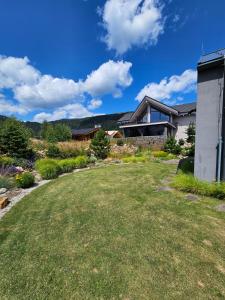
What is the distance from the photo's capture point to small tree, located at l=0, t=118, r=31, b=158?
12.8 meters

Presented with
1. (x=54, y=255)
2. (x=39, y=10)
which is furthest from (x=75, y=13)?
(x=54, y=255)

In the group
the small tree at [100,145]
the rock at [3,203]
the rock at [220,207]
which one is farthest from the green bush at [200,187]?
the small tree at [100,145]

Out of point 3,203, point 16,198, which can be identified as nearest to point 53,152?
point 16,198

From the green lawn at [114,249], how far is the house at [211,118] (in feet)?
4.33

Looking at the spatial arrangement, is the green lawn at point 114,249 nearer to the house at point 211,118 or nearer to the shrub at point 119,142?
the house at point 211,118

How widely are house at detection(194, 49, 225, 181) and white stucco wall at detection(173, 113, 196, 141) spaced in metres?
17.4

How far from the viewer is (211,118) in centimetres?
619

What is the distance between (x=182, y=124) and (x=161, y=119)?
2.75 m

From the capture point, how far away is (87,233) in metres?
3.81

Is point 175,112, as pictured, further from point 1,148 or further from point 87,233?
point 87,233

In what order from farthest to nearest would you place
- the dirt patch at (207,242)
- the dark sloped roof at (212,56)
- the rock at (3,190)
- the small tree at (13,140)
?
1. the small tree at (13,140)
2. the rock at (3,190)
3. the dark sloped roof at (212,56)
4. the dirt patch at (207,242)

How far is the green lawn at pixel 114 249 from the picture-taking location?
245cm

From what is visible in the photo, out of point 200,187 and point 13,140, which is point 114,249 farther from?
point 13,140

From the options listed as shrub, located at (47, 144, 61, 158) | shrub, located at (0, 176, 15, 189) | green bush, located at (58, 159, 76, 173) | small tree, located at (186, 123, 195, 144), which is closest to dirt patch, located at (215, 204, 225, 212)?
shrub, located at (0, 176, 15, 189)
